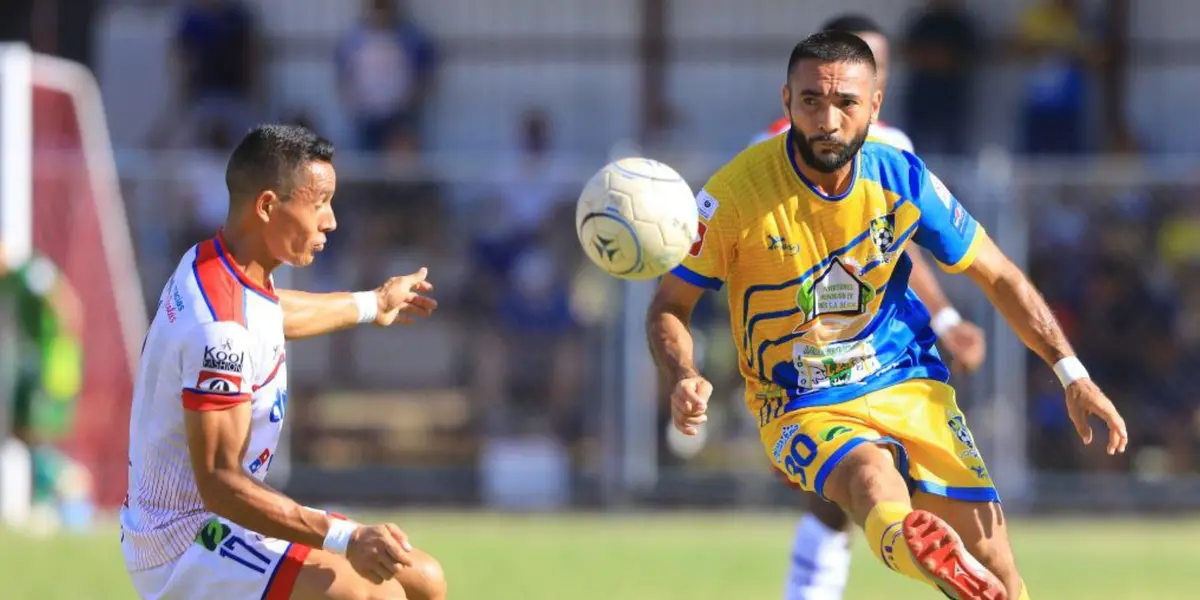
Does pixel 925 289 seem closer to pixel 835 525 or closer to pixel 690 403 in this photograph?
pixel 835 525

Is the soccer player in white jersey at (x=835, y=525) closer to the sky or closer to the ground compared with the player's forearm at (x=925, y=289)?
closer to the ground

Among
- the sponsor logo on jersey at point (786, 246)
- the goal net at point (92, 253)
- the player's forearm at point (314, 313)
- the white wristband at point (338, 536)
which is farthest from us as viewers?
the goal net at point (92, 253)

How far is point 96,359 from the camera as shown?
1487cm

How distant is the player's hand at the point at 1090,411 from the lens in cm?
647

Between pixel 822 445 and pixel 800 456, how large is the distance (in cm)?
11

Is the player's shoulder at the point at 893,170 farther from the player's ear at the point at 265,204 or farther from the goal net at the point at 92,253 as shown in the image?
the goal net at the point at 92,253

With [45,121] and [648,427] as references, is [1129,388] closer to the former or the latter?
[648,427]

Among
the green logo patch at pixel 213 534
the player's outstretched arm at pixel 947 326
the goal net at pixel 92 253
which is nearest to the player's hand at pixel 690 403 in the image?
the green logo patch at pixel 213 534

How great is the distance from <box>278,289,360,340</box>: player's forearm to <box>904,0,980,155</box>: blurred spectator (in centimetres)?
1018

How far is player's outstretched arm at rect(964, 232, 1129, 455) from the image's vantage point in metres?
6.56

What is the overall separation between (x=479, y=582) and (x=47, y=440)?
15.3 feet

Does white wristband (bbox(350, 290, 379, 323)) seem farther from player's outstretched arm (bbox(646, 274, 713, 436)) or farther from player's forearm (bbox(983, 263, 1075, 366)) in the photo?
player's forearm (bbox(983, 263, 1075, 366))

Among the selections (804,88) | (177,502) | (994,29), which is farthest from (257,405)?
(994,29)

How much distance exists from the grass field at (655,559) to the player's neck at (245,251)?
409 cm
